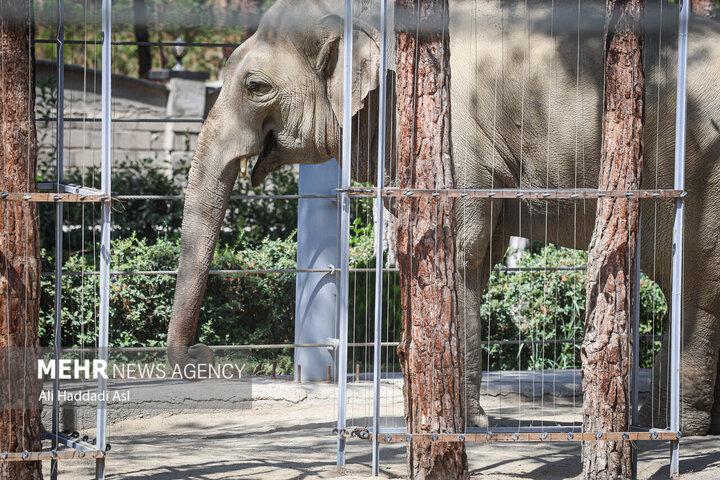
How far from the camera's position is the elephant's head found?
6.17 m

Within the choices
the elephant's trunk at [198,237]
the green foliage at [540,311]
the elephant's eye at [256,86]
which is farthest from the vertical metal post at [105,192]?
the green foliage at [540,311]

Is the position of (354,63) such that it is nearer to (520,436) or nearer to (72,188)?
(72,188)

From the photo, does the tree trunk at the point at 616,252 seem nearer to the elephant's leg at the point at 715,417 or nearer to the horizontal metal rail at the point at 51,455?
the elephant's leg at the point at 715,417

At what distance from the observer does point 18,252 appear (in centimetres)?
479

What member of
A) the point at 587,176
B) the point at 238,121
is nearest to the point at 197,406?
the point at 238,121

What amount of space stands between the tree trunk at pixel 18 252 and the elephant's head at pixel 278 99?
53.8 inches

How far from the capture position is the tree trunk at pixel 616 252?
16.8 feet

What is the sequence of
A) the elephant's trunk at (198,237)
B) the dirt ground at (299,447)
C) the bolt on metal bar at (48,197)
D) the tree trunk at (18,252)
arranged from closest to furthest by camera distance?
the bolt on metal bar at (48,197), the tree trunk at (18,252), the dirt ground at (299,447), the elephant's trunk at (198,237)

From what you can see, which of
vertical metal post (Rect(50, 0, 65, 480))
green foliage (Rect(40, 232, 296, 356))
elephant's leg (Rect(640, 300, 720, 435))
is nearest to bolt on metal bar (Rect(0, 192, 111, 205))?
vertical metal post (Rect(50, 0, 65, 480))

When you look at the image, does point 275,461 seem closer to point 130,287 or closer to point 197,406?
point 197,406

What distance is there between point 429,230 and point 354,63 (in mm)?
1699

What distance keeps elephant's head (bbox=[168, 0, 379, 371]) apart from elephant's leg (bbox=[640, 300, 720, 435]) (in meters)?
2.54

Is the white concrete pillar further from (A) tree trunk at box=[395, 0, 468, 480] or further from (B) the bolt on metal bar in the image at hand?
(B) the bolt on metal bar

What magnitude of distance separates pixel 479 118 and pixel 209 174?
1.74 metres
